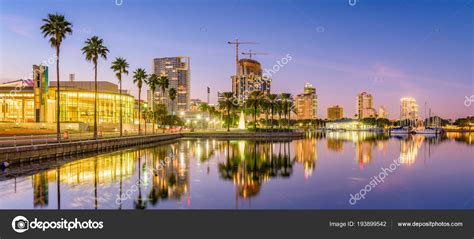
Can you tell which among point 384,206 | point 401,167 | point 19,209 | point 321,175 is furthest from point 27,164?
point 401,167

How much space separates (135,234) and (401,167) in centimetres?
4100

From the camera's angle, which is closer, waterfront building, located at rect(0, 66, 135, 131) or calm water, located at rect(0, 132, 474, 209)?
calm water, located at rect(0, 132, 474, 209)

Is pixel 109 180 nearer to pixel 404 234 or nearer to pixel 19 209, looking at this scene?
pixel 19 209

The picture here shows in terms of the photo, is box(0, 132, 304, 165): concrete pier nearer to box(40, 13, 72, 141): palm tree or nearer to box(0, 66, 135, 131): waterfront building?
box(40, 13, 72, 141): palm tree

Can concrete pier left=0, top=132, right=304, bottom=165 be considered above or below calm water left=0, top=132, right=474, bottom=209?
above

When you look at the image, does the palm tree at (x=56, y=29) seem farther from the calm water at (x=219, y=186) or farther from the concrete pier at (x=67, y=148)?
the calm water at (x=219, y=186)

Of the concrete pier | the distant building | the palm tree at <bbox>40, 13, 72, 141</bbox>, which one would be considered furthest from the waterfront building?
the palm tree at <bbox>40, 13, 72, 141</bbox>

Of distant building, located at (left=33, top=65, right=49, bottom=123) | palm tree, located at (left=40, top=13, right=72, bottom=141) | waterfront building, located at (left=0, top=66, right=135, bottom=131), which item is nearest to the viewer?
palm tree, located at (left=40, top=13, right=72, bottom=141)

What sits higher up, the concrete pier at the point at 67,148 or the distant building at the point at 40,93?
the distant building at the point at 40,93

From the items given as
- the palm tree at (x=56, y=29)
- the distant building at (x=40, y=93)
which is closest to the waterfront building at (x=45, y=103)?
the distant building at (x=40, y=93)

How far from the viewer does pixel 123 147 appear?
68.6 m

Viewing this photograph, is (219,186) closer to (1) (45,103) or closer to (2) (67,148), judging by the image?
(2) (67,148)

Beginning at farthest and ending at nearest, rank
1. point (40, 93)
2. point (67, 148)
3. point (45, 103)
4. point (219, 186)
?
point (45, 103) → point (40, 93) → point (67, 148) → point (219, 186)

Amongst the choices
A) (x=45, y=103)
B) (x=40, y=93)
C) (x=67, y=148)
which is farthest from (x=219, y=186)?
(x=45, y=103)
